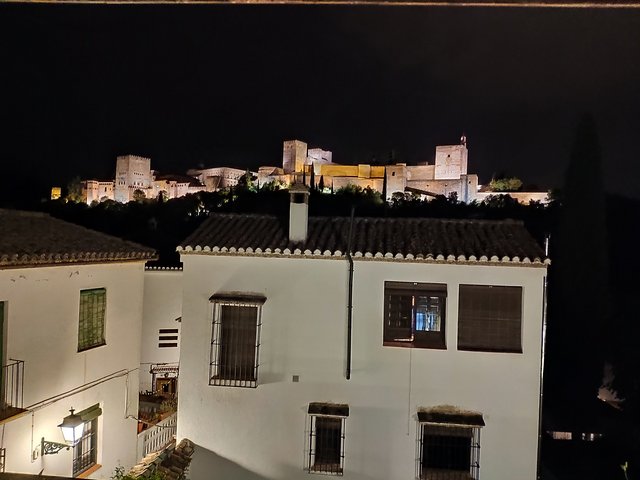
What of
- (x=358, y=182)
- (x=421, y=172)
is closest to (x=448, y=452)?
(x=358, y=182)

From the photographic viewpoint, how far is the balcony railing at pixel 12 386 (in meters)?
7.02

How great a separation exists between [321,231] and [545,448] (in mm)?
16490

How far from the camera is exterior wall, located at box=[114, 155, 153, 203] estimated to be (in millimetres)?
71125

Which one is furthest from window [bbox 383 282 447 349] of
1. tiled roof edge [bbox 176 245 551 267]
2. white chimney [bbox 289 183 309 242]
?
white chimney [bbox 289 183 309 242]

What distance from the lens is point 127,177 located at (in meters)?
71.2

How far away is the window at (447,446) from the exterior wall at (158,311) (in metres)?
7.63

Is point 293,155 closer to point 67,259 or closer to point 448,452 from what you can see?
point 67,259

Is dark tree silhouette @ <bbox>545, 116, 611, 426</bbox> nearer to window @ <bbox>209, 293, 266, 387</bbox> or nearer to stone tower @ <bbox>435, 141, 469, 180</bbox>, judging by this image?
window @ <bbox>209, 293, 266, 387</bbox>

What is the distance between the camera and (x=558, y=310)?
2333 cm

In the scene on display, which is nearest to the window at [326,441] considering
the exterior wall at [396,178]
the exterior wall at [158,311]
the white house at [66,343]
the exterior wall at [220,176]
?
the white house at [66,343]

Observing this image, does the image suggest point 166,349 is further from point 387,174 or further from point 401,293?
point 387,174

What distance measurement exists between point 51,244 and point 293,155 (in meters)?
62.6

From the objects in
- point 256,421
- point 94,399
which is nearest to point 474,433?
point 256,421

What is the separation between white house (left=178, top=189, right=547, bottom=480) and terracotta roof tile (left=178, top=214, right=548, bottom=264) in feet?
0.16
